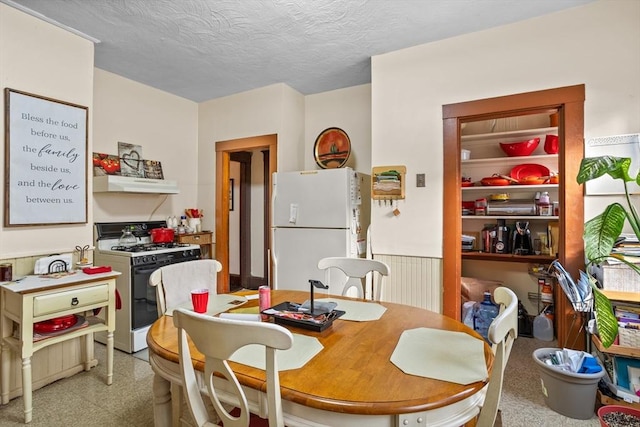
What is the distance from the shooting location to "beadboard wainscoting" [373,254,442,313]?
2.70 meters

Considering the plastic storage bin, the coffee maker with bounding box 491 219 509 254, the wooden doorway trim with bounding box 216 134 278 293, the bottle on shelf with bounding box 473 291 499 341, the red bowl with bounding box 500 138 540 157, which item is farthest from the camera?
the wooden doorway trim with bounding box 216 134 278 293

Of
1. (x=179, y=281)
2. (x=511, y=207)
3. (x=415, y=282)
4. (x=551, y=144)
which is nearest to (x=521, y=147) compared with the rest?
(x=551, y=144)

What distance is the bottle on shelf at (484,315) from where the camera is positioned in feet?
10.5

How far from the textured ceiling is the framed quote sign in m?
0.67

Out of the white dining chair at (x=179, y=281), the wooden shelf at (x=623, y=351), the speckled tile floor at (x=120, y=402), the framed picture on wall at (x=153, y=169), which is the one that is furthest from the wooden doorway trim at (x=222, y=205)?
the wooden shelf at (x=623, y=351)

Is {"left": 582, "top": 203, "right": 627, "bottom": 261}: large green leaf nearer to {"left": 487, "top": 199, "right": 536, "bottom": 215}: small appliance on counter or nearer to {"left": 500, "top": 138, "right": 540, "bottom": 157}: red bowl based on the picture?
{"left": 487, "top": 199, "right": 536, "bottom": 215}: small appliance on counter

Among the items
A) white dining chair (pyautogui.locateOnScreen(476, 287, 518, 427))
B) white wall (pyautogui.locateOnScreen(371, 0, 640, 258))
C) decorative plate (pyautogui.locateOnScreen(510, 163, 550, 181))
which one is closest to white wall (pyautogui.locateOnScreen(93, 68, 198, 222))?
white wall (pyautogui.locateOnScreen(371, 0, 640, 258))

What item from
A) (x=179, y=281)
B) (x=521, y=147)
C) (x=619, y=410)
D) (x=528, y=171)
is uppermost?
(x=521, y=147)

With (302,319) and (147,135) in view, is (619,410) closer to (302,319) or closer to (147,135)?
(302,319)

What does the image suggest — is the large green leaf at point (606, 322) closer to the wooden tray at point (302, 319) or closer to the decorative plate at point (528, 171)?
the wooden tray at point (302, 319)

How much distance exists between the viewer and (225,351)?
915 mm

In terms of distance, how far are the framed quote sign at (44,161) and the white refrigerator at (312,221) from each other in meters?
1.59

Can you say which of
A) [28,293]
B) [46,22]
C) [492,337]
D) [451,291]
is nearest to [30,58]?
[46,22]

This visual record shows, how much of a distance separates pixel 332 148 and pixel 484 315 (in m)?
2.35
